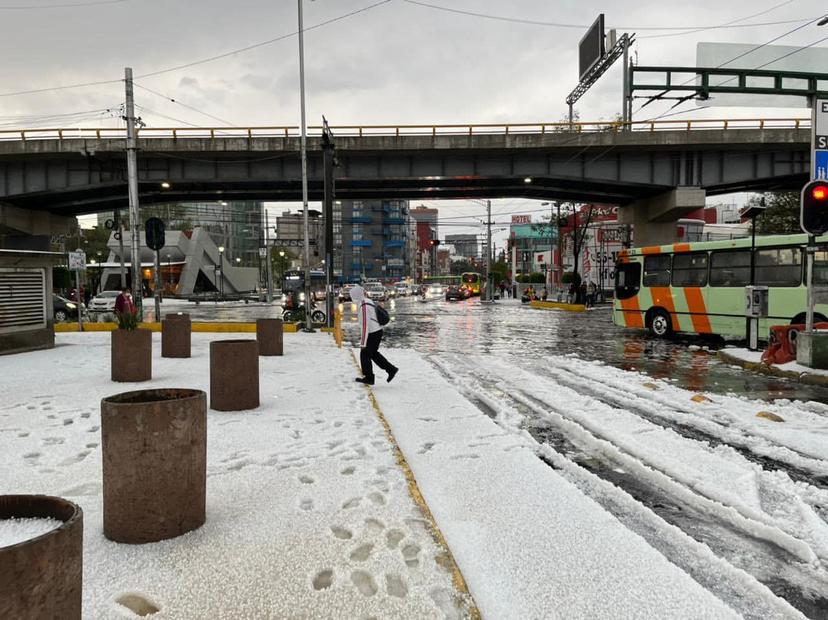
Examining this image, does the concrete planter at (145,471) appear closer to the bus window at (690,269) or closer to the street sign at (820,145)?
the street sign at (820,145)

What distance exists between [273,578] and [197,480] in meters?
0.98

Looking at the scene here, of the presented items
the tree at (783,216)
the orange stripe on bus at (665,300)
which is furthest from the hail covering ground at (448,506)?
the tree at (783,216)

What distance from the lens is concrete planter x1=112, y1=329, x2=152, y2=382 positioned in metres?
8.91

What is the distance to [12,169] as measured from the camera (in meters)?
32.2

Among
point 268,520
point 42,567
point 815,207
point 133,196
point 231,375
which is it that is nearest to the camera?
point 42,567

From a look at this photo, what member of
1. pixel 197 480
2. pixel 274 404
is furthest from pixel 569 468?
pixel 274 404

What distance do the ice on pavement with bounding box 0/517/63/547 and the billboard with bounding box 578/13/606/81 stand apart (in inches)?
1626

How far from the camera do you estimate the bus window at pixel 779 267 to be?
14.6m

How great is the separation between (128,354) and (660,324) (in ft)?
54.6

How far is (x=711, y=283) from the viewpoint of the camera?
1658 cm

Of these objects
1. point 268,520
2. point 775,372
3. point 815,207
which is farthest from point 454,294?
point 268,520

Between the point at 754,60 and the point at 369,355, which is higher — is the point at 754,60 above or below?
above

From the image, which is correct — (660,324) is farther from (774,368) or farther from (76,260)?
(76,260)

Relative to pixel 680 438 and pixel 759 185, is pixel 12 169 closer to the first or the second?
pixel 680 438
